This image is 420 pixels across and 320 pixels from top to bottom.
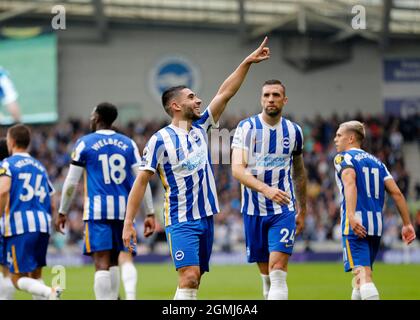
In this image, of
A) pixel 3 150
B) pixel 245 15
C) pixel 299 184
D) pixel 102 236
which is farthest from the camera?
pixel 245 15

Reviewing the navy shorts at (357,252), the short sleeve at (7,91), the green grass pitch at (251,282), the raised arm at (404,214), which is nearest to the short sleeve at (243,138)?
the navy shorts at (357,252)

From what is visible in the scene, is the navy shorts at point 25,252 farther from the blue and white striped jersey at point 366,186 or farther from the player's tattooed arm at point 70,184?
the blue and white striped jersey at point 366,186

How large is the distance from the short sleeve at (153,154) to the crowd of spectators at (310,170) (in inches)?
653

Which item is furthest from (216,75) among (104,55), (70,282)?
(70,282)

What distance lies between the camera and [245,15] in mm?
31531

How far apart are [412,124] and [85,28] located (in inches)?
503

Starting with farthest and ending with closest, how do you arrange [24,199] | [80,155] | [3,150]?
[3,150]
[24,199]
[80,155]

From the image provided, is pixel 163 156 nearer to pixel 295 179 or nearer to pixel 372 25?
pixel 295 179

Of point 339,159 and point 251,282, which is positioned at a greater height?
point 251,282

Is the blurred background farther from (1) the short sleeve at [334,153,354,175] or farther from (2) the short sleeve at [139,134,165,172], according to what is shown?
(2) the short sleeve at [139,134,165,172]

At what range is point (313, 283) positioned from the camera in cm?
1658

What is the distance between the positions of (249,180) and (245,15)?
24.0 meters

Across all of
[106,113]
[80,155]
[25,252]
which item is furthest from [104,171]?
[25,252]

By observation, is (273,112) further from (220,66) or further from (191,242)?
(220,66)
